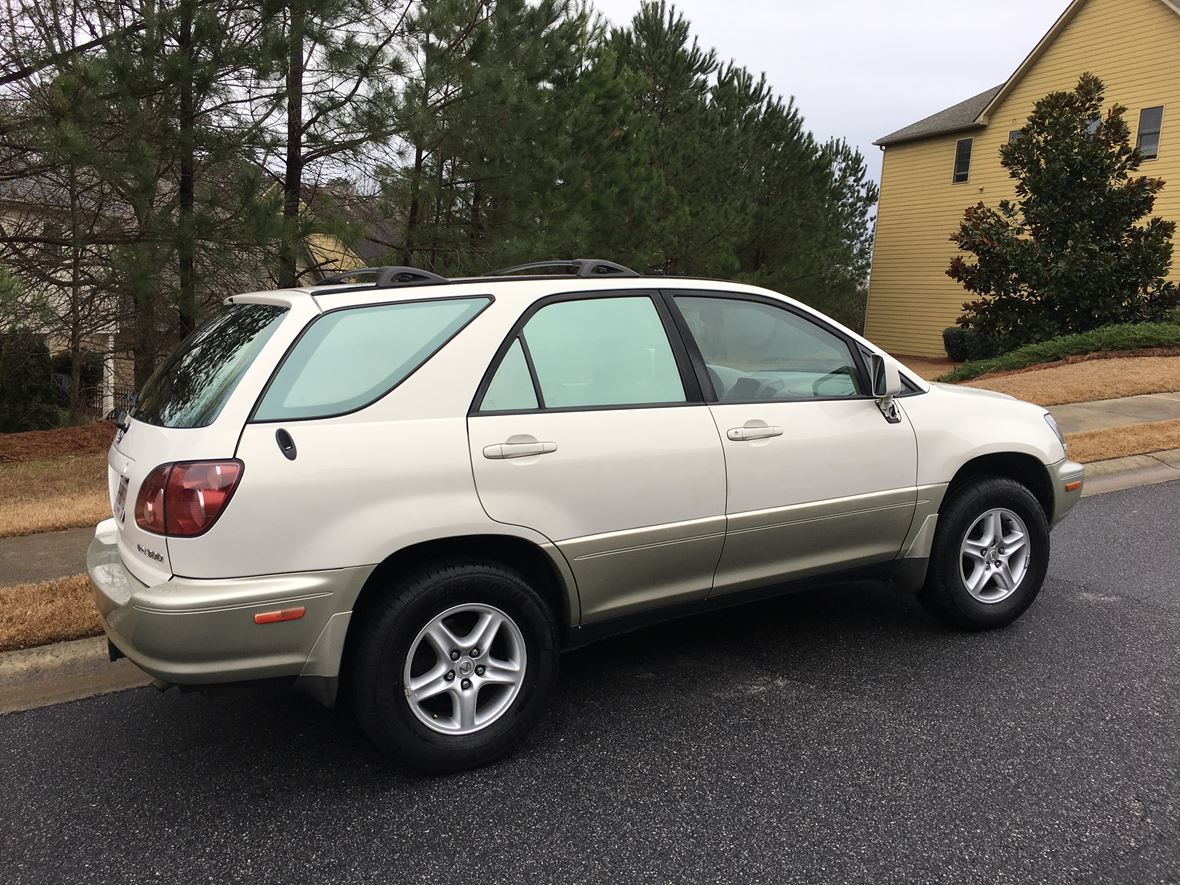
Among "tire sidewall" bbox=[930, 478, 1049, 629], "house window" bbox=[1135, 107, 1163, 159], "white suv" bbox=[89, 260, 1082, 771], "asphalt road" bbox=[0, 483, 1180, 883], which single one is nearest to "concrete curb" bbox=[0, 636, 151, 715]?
"asphalt road" bbox=[0, 483, 1180, 883]

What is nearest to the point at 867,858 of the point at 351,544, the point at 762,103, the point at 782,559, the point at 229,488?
the point at 782,559

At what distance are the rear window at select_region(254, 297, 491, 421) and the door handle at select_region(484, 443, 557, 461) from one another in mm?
386

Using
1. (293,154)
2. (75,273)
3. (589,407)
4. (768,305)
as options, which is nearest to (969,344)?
(293,154)

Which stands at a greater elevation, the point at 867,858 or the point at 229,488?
the point at 229,488

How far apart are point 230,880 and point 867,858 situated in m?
1.81

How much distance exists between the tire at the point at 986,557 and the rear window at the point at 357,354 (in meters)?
2.42

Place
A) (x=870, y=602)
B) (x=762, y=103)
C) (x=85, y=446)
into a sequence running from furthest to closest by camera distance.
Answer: (x=762, y=103), (x=85, y=446), (x=870, y=602)

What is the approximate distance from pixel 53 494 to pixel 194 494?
6.43 m

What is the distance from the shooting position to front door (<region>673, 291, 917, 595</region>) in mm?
3605

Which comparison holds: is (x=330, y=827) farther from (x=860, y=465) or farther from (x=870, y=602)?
(x=870, y=602)

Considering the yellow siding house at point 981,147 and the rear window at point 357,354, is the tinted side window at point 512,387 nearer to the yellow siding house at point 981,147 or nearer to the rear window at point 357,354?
the rear window at point 357,354

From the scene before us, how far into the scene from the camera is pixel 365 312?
3129 mm

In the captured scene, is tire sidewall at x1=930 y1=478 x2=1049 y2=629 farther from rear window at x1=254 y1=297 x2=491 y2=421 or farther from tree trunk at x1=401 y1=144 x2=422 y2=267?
tree trunk at x1=401 y1=144 x2=422 y2=267

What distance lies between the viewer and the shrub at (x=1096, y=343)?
1534 cm
